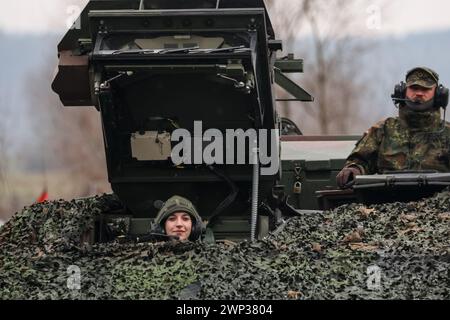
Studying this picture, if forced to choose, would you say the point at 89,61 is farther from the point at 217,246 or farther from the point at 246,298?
the point at 246,298

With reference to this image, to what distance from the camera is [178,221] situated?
284 inches

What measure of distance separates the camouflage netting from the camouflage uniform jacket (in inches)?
59.0

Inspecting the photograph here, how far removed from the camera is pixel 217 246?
6.31 metres

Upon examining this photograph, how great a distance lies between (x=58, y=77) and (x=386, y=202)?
215cm

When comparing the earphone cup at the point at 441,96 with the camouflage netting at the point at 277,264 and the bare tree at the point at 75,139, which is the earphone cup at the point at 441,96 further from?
the bare tree at the point at 75,139

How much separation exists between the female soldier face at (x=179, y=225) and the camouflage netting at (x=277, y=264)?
625 millimetres

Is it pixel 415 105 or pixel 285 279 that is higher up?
pixel 415 105
